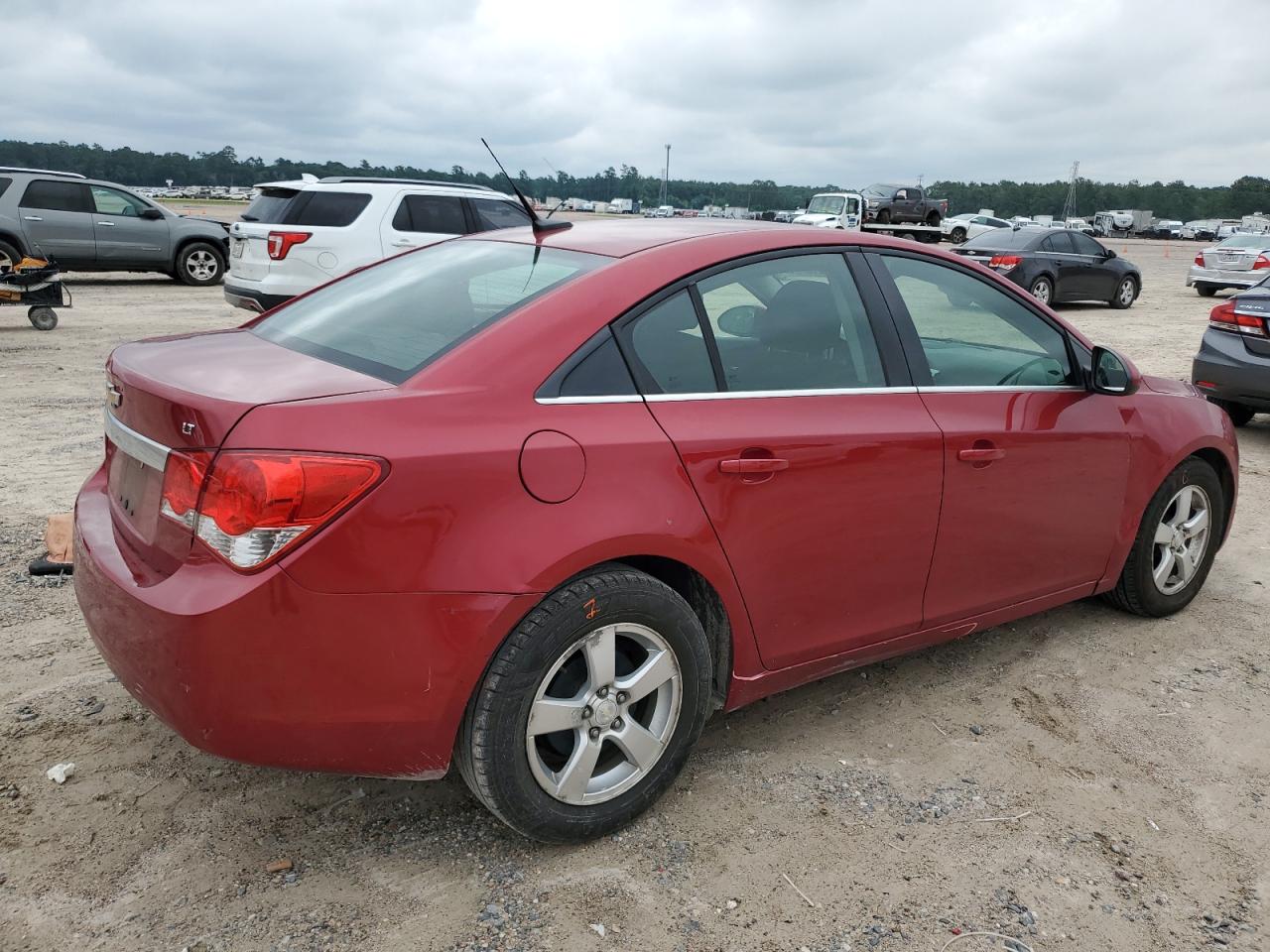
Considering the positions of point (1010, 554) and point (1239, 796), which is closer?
point (1239, 796)

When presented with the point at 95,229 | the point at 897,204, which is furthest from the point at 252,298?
the point at 897,204

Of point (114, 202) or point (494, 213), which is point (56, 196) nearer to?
point (114, 202)

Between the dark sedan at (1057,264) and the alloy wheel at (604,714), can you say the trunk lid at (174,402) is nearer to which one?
the alloy wheel at (604,714)

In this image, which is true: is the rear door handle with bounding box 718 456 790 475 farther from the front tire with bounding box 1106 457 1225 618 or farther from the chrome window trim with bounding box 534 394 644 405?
the front tire with bounding box 1106 457 1225 618

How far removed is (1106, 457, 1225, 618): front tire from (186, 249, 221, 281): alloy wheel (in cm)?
1703

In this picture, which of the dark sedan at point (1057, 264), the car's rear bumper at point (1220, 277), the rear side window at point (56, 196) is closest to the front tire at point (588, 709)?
the dark sedan at point (1057, 264)

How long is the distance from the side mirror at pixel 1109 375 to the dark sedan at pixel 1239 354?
15.5ft

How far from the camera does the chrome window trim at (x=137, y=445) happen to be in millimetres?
2449

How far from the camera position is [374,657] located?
2320 mm

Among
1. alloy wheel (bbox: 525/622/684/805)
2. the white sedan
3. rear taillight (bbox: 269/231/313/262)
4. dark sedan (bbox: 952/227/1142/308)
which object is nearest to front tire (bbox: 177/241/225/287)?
rear taillight (bbox: 269/231/313/262)

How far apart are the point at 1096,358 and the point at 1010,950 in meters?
2.23

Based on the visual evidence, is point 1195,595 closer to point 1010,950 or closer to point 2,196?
point 1010,950

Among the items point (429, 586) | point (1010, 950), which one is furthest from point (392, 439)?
point (1010, 950)

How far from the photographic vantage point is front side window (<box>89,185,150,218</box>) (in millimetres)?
16422
